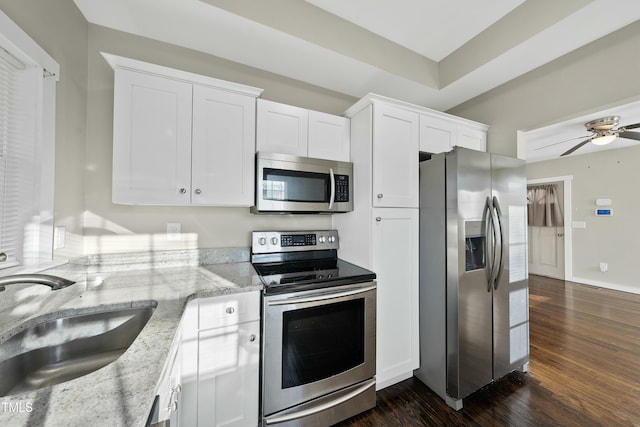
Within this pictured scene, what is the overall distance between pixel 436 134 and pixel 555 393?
2.18 metres

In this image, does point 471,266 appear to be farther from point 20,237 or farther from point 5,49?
point 5,49

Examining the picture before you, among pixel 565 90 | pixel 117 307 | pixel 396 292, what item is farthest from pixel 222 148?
pixel 565 90

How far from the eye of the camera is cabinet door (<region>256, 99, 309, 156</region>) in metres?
1.83

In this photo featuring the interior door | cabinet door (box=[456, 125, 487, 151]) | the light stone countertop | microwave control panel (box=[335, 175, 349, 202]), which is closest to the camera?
the light stone countertop

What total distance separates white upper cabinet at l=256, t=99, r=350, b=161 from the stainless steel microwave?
0.11 m

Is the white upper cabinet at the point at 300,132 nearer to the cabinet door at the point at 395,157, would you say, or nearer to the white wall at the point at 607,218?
the cabinet door at the point at 395,157

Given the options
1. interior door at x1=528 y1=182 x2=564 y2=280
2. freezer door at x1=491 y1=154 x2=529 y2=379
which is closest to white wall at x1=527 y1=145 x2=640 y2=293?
interior door at x1=528 y1=182 x2=564 y2=280

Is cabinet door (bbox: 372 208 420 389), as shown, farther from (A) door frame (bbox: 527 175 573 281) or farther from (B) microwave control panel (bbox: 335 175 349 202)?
(A) door frame (bbox: 527 175 573 281)

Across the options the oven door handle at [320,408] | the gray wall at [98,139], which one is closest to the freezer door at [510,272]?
the oven door handle at [320,408]

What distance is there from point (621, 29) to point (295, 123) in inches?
89.3

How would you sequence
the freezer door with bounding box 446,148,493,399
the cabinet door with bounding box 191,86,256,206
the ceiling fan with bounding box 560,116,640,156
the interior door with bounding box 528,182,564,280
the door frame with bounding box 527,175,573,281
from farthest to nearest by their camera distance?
the interior door with bounding box 528,182,564,280, the door frame with bounding box 527,175,573,281, the ceiling fan with bounding box 560,116,640,156, the freezer door with bounding box 446,148,493,399, the cabinet door with bounding box 191,86,256,206

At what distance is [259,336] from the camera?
4.72 feet

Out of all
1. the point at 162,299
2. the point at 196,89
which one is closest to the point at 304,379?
the point at 162,299

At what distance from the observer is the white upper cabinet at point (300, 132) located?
6.03 ft
